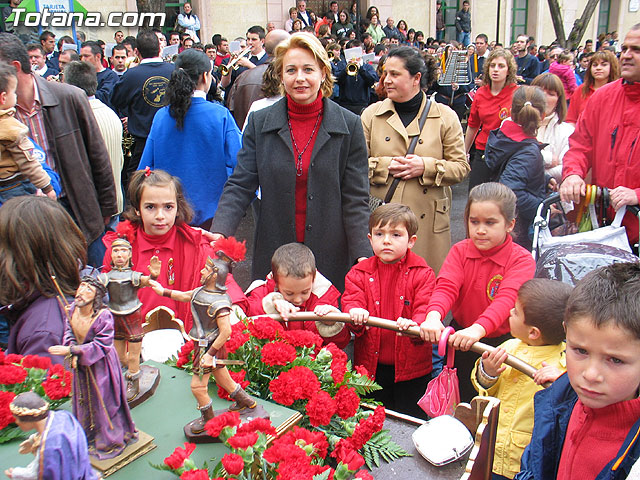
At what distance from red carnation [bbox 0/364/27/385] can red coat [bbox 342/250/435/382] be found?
1457 millimetres

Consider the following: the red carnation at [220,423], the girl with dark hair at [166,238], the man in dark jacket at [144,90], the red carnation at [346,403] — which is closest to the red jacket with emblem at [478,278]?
the red carnation at [346,403]

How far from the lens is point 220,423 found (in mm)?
1552

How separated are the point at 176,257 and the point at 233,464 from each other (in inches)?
66.2

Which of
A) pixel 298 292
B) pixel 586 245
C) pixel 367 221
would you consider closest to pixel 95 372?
pixel 298 292

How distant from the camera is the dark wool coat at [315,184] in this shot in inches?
125

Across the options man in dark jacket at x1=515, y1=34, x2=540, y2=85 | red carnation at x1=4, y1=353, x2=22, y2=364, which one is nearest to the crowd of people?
red carnation at x1=4, y1=353, x2=22, y2=364

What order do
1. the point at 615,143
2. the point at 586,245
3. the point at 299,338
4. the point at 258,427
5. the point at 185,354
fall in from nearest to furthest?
the point at 258,427, the point at 185,354, the point at 299,338, the point at 586,245, the point at 615,143

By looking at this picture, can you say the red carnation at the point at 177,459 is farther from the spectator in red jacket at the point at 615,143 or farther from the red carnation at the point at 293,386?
the spectator in red jacket at the point at 615,143

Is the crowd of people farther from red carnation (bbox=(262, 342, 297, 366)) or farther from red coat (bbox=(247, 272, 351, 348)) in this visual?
red carnation (bbox=(262, 342, 297, 366))

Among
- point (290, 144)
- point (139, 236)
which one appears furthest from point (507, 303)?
point (139, 236)

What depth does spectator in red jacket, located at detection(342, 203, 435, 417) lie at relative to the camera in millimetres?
2844

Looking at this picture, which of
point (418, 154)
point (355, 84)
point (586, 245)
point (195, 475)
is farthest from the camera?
point (355, 84)

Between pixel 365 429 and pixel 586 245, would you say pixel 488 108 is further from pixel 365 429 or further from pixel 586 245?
pixel 365 429

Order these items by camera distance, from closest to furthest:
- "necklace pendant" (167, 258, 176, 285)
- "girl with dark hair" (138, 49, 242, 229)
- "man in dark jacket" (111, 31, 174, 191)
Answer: "necklace pendant" (167, 258, 176, 285)
"girl with dark hair" (138, 49, 242, 229)
"man in dark jacket" (111, 31, 174, 191)
